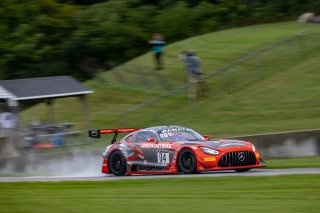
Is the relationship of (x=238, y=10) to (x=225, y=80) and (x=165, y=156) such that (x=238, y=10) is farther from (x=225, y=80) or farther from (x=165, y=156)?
(x=165, y=156)

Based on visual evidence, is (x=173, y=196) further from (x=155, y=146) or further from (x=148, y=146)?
(x=148, y=146)

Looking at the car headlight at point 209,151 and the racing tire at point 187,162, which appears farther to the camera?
the racing tire at point 187,162

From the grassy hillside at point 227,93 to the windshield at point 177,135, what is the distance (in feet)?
23.0

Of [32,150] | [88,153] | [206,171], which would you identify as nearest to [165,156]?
[206,171]

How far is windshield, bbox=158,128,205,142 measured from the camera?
18828 mm

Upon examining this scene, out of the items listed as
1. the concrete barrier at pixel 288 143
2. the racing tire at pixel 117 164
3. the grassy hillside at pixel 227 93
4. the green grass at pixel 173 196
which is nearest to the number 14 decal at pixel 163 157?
the racing tire at pixel 117 164

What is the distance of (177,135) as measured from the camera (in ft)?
62.3

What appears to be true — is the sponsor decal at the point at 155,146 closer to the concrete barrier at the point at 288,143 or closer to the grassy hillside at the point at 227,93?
the concrete barrier at the point at 288,143

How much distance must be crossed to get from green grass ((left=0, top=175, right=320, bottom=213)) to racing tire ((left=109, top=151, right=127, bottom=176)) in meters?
3.85

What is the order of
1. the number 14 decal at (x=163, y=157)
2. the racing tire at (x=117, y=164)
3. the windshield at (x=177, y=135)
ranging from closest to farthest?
the number 14 decal at (x=163, y=157) → the windshield at (x=177, y=135) → the racing tire at (x=117, y=164)

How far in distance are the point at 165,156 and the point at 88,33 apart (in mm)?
36222

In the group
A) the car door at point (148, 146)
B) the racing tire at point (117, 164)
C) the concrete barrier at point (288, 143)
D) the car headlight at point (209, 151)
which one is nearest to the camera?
the car headlight at point (209, 151)

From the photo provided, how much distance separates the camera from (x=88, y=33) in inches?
2124

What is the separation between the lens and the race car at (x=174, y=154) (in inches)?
689
